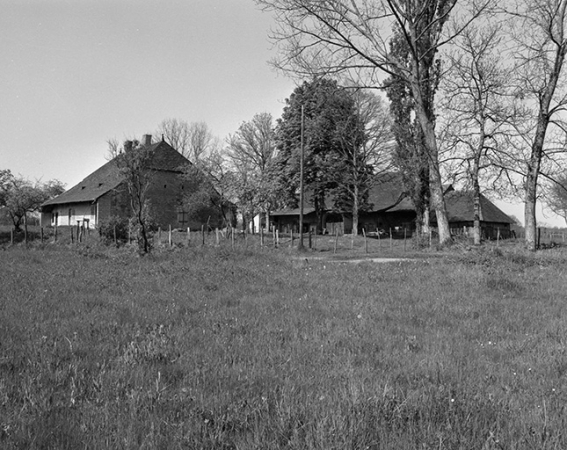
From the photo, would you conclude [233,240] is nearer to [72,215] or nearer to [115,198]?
[115,198]

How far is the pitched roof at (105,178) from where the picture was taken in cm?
4209

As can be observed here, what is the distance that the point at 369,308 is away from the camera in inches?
262

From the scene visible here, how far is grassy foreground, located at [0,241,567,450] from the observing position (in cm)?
243

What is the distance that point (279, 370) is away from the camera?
3613 millimetres

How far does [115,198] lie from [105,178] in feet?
17.0

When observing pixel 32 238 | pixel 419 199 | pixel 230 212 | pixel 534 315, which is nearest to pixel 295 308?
pixel 534 315

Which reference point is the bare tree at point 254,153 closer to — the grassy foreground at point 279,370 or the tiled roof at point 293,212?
the tiled roof at point 293,212

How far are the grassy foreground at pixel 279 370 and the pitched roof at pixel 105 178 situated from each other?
37.2 metres

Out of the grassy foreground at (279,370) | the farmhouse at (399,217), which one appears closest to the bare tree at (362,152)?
the farmhouse at (399,217)

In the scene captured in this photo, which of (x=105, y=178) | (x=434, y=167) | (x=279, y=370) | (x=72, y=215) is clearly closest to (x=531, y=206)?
(x=434, y=167)

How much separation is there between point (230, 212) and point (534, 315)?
41.4 metres

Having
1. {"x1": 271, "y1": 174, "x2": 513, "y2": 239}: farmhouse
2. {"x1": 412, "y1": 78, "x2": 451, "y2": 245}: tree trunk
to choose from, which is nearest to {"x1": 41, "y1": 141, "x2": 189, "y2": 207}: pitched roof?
{"x1": 271, "y1": 174, "x2": 513, "y2": 239}: farmhouse

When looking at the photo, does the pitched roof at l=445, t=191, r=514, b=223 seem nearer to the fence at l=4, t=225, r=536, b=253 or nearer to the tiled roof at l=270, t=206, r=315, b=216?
the fence at l=4, t=225, r=536, b=253

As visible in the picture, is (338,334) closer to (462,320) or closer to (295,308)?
(295,308)
